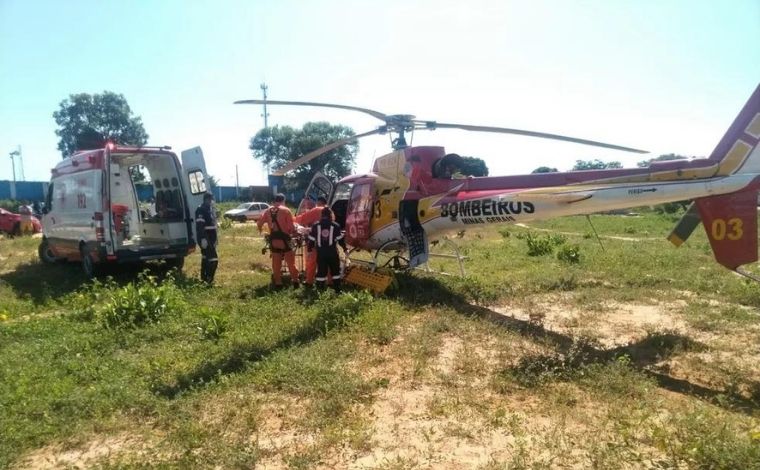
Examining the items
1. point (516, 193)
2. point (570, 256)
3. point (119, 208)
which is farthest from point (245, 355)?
point (570, 256)

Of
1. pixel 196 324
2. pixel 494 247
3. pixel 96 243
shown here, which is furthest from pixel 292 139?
pixel 196 324

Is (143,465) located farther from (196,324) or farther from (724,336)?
(724,336)

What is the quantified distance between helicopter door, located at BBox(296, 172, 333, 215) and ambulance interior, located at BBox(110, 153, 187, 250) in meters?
2.48

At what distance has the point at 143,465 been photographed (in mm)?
3492

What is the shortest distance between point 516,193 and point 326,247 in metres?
3.19

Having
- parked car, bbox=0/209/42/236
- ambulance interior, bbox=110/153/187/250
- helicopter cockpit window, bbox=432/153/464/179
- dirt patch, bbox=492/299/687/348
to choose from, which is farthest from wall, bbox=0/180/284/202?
dirt patch, bbox=492/299/687/348

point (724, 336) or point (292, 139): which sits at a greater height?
point (292, 139)

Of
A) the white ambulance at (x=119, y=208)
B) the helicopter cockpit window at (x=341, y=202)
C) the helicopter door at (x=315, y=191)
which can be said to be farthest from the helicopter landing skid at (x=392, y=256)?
the white ambulance at (x=119, y=208)

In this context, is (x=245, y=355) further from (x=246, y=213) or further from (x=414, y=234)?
(x=246, y=213)

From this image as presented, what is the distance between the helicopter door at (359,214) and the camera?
9547 mm

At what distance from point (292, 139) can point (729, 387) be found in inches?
1948

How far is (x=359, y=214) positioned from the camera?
969cm

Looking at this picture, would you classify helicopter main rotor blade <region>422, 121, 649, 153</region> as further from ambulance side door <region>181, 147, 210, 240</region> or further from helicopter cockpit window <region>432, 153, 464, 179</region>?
ambulance side door <region>181, 147, 210, 240</region>

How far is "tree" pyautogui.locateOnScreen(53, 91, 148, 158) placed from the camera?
43.8 metres
